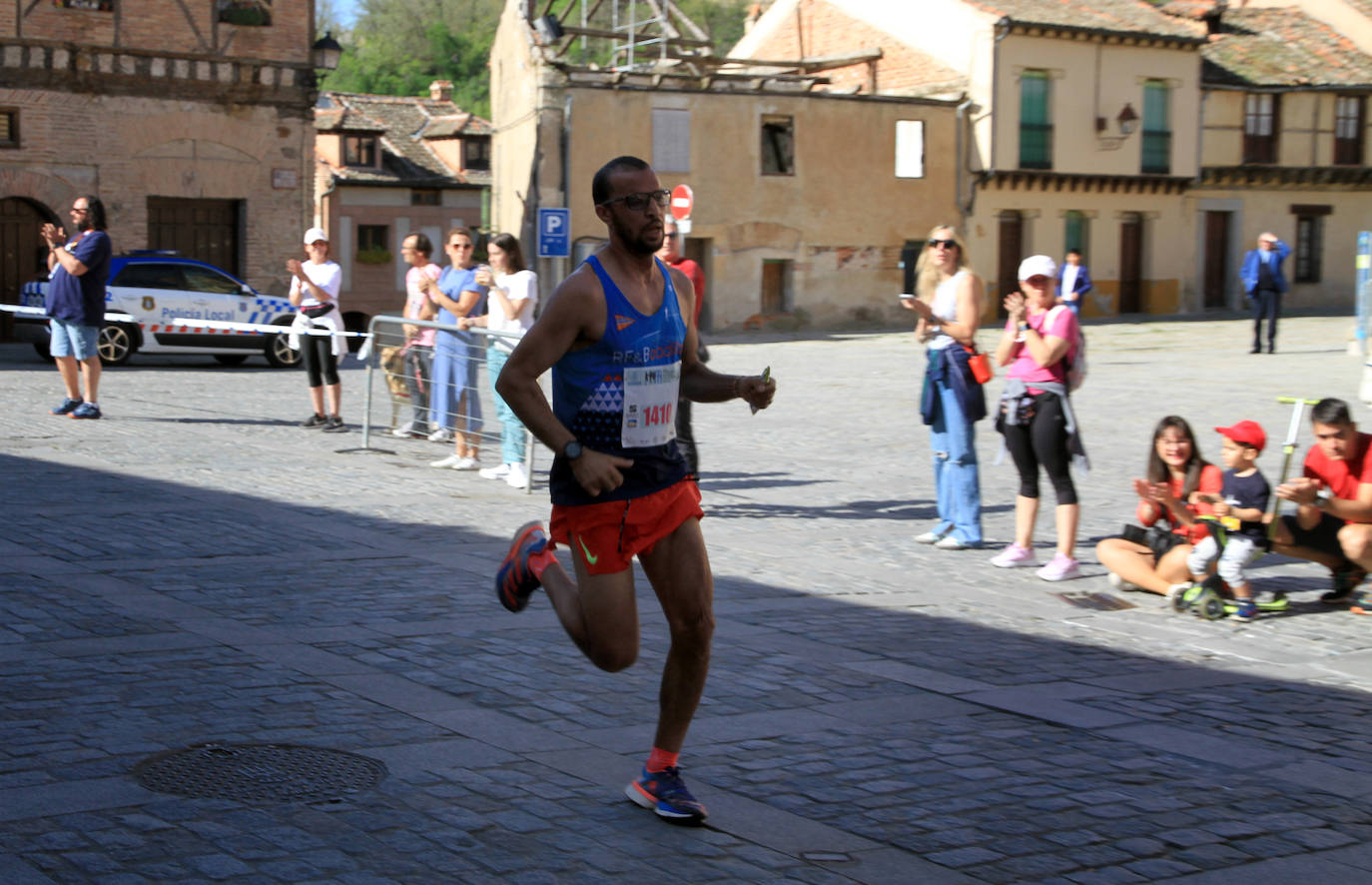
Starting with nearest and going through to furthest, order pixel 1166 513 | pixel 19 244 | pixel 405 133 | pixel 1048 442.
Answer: pixel 1166 513, pixel 1048 442, pixel 19 244, pixel 405 133

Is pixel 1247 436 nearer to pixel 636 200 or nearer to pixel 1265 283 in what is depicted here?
pixel 636 200

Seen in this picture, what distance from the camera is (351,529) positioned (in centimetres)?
935

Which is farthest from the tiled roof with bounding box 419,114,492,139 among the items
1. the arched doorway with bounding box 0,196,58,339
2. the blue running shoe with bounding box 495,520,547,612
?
the blue running shoe with bounding box 495,520,547,612

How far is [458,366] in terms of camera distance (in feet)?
40.2

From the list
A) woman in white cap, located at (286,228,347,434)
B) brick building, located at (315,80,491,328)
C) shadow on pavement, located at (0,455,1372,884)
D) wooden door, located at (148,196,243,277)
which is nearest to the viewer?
shadow on pavement, located at (0,455,1372,884)

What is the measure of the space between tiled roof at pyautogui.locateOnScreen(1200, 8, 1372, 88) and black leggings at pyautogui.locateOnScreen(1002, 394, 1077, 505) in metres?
40.9

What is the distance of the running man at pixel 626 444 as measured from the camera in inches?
172

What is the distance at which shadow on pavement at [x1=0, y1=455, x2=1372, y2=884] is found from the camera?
4.14 metres

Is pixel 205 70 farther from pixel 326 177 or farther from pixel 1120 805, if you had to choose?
pixel 1120 805

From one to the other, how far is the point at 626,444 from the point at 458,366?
7973 millimetres

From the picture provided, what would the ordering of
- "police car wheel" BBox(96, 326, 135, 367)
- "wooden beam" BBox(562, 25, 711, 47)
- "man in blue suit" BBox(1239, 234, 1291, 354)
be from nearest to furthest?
"police car wheel" BBox(96, 326, 135, 367) → "man in blue suit" BBox(1239, 234, 1291, 354) → "wooden beam" BBox(562, 25, 711, 47)

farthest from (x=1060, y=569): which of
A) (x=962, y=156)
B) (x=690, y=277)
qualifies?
(x=962, y=156)

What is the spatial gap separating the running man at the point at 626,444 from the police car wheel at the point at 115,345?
19.9 m

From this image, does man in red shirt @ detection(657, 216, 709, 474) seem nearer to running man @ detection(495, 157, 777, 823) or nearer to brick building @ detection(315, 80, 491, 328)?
running man @ detection(495, 157, 777, 823)
